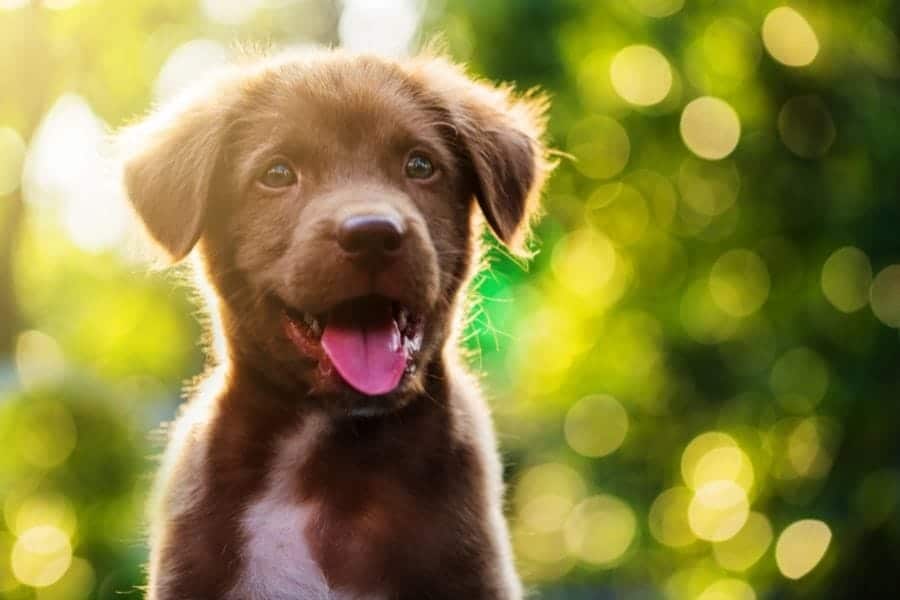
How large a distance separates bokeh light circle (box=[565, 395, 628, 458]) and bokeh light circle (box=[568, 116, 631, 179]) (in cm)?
205

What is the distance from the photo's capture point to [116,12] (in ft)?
45.2

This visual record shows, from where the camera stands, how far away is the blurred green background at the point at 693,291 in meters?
10.7

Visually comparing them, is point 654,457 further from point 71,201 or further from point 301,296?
point 301,296

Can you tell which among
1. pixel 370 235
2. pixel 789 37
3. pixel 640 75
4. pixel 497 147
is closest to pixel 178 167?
pixel 370 235

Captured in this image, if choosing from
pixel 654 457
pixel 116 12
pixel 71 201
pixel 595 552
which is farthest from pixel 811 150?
pixel 116 12

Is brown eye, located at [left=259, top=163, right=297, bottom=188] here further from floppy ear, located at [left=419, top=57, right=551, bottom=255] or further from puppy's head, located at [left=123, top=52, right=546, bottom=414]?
floppy ear, located at [left=419, top=57, right=551, bottom=255]

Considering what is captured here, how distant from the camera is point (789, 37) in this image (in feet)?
35.3

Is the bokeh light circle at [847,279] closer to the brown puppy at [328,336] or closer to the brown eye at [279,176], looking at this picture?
the brown puppy at [328,336]

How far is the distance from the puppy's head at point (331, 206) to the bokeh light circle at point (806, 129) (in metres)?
7.01

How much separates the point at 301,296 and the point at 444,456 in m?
0.64

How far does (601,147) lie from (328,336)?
25.7ft

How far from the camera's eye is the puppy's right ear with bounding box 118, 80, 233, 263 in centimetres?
402

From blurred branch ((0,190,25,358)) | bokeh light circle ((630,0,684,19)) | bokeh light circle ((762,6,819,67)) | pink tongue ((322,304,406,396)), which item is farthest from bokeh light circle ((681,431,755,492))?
pink tongue ((322,304,406,396))

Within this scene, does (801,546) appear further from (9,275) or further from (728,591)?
(9,275)
